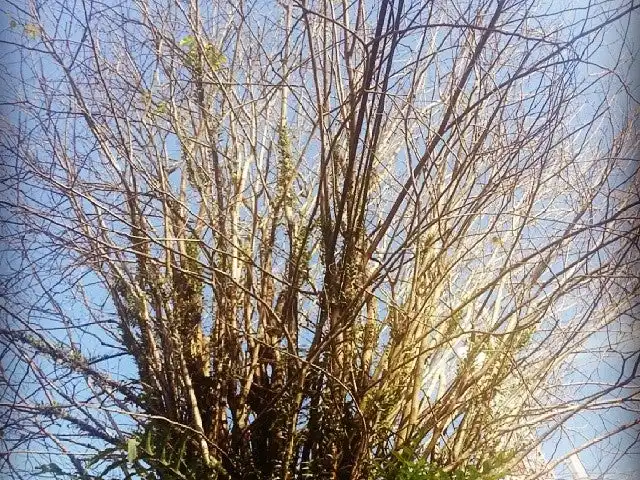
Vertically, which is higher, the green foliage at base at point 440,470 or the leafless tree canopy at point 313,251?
the leafless tree canopy at point 313,251

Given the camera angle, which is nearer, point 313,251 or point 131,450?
point 131,450

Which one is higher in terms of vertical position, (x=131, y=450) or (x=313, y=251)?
(x=313, y=251)

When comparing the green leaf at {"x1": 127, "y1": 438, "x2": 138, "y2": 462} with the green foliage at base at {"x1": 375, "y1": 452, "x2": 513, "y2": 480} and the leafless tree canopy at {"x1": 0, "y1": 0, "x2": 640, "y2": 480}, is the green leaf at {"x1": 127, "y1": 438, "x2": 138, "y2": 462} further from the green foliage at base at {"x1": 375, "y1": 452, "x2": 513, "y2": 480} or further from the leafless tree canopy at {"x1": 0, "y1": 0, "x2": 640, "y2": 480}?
the green foliage at base at {"x1": 375, "y1": 452, "x2": 513, "y2": 480}

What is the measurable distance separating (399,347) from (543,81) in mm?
534

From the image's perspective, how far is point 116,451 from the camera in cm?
115

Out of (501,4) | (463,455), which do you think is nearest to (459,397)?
(463,455)

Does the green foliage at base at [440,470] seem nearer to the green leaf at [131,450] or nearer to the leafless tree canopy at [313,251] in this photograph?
the leafless tree canopy at [313,251]

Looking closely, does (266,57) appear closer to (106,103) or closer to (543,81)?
(106,103)

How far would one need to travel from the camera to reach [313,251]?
1.32 meters

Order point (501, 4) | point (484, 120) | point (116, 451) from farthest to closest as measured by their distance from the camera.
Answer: point (484, 120) → point (116, 451) → point (501, 4)

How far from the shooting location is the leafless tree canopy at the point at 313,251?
1.15 meters

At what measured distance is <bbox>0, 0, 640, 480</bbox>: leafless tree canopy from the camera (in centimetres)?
115

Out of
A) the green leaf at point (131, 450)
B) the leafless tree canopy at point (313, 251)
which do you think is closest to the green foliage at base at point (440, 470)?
the leafless tree canopy at point (313, 251)

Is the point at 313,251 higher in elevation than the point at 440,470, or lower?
higher
